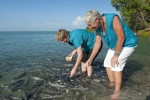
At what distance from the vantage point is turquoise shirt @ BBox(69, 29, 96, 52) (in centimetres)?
566

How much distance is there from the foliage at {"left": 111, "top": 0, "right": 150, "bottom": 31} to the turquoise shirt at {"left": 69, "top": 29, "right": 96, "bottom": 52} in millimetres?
42553

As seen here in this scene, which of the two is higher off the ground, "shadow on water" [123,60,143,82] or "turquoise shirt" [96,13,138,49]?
"turquoise shirt" [96,13,138,49]

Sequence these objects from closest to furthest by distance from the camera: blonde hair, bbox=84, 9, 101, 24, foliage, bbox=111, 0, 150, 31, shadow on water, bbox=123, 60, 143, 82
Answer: blonde hair, bbox=84, 9, 101, 24
shadow on water, bbox=123, 60, 143, 82
foliage, bbox=111, 0, 150, 31

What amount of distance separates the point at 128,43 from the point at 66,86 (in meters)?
3.09

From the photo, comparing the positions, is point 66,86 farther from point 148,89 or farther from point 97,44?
point 148,89

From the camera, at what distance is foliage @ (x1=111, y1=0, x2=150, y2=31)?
45.6 meters

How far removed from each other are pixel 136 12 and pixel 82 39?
45.8m

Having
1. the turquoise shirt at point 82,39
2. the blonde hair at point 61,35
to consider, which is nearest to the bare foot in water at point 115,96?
the turquoise shirt at point 82,39

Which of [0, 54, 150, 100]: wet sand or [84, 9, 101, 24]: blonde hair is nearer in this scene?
[84, 9, 101, 24]: blonde hair

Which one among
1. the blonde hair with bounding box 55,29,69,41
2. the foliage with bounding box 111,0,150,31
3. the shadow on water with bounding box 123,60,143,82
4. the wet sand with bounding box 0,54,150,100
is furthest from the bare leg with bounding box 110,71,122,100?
the foliage with bounding box 111,0,150,31

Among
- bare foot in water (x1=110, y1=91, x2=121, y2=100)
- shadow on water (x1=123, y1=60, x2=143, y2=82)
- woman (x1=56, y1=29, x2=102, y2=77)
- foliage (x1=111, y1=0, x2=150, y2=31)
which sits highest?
foliage (x1=111, y1=0, x2=150, y2=31)

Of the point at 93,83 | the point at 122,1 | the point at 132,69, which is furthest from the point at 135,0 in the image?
the point at 93,83

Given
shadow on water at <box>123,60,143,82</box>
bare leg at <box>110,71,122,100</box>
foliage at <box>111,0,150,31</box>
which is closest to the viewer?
bare leg at <box>110,71,122,100</box>

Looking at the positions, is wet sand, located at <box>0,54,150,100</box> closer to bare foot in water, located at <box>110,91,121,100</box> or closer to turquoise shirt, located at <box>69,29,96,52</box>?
bare foot in water, located at <box>110,91,121,100</box>
